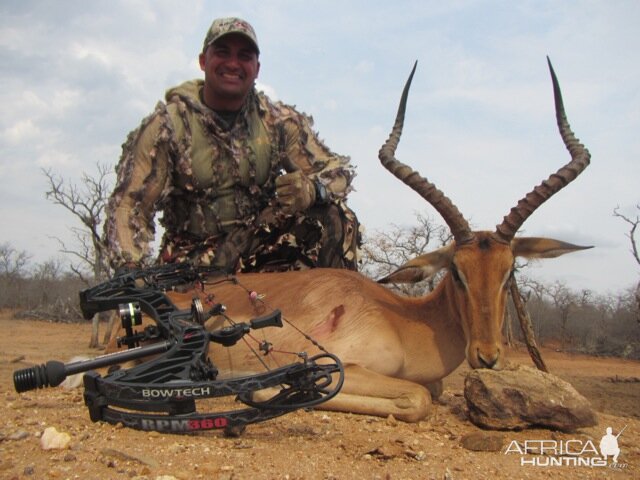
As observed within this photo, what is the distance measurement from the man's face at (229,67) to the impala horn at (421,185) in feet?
5.15

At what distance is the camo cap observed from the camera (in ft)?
18.0

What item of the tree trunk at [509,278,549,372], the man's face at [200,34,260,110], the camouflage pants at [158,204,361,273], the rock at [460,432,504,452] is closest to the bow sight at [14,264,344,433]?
the rock at [460,432,504,452]

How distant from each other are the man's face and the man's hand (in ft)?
3.61

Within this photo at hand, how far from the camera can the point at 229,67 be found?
5688 mm

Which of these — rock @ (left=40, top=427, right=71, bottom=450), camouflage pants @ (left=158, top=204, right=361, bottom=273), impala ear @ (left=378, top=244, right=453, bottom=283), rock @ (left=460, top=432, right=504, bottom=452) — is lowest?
rock @ (left=460, top=432, right=504, bottom=452)

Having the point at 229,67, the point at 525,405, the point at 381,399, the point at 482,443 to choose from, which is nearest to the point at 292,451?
the point at 482,443

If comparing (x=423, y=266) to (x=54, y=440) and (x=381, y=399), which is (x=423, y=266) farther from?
(x=54, y=440)

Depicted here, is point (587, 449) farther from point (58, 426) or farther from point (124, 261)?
point (124, 261)

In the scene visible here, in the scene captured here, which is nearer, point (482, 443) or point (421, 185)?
point (482, 443)

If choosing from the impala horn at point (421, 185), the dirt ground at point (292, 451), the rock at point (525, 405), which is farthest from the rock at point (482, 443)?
the impala horn at point (421, 185)

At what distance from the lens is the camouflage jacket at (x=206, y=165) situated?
5.46 m

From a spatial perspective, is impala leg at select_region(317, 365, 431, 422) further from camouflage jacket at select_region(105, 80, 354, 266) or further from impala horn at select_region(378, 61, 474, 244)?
camouflage jacket at select_region(105, 80, 354, 266)

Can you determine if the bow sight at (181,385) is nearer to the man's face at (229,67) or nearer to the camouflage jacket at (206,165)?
the camouflage jacket at (206,165)

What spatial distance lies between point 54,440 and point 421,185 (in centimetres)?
349
